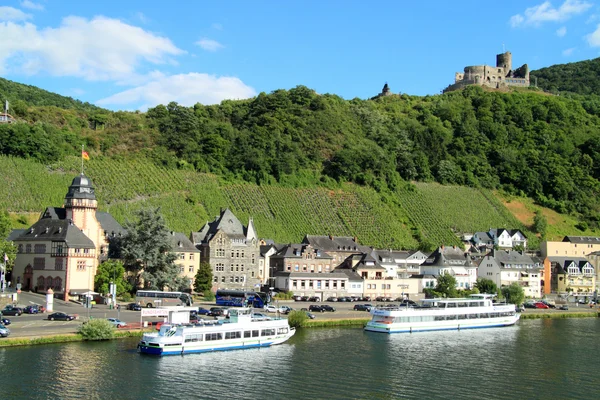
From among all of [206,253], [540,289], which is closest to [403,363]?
[206,253]

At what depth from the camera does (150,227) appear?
68375 mm

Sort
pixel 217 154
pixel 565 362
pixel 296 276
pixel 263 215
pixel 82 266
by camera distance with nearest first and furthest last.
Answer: pixel 565 362
pixel 82 266
pixel 296 276
pixel 263 215
pixel 217 154

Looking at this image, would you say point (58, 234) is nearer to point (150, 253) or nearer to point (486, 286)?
point (150, 253)

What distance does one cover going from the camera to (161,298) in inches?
2518

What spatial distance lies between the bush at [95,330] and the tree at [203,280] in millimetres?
26481

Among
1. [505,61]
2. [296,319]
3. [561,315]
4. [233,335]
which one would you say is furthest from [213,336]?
[505,61]

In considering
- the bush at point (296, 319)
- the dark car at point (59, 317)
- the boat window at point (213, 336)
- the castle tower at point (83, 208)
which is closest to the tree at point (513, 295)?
the bush at point (296, 319)

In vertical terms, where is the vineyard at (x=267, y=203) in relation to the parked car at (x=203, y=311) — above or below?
above

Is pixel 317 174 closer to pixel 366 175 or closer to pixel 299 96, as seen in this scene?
pixel 366 175

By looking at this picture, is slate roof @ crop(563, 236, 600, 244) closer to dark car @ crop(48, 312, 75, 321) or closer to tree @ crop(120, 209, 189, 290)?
tree @ crop(120, 209, 189, 290)

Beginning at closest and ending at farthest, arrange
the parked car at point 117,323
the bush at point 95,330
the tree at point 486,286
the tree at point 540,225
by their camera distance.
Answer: the bush at point 95,330
the parked car at point 117,323
the tree at point 486,286
the tree at point 540,225

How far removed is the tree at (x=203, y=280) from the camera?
74250 mm

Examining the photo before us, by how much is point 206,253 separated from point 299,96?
66674 millimetres

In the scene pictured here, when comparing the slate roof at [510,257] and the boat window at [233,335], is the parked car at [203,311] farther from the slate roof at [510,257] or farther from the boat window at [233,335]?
the slate roof at [510,257]
